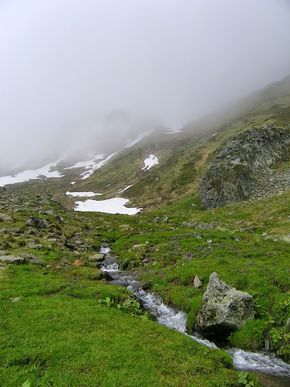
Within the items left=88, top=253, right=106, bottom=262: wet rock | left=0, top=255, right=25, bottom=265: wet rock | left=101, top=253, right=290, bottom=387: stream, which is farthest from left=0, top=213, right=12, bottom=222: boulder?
left=101, top=253, right=290, bottom=387: stream

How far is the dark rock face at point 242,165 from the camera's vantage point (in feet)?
299

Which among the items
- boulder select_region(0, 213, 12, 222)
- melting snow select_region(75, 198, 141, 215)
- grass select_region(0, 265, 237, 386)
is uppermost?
boulder select_region(0, 213, 12, 222)

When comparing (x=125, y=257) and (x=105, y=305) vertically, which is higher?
(x=105, y=305)

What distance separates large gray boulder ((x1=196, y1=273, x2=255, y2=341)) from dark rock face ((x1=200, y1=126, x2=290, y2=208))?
63.4m

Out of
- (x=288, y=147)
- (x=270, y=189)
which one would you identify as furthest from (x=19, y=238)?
(x=288, y=147)

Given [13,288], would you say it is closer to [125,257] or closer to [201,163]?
[125,257]

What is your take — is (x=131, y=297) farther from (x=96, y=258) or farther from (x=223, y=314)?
(x=96, y=258)

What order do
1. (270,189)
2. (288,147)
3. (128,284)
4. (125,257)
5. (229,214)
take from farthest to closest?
(288,147)
(270,189)
(229,214)
(125,257)
(128,284)

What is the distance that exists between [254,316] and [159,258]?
20179 millimetres

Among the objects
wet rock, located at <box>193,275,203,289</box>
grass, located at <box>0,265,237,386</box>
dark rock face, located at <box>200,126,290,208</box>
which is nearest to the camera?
grass, located at <box>0,265,237,386</box>

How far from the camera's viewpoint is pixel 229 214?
71.7m

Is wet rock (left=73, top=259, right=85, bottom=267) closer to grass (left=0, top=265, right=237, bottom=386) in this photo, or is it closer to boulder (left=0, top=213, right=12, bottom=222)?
grass (left=0, top=265, right=237, bottom=386)

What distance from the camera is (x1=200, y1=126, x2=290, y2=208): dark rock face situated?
9100 cm

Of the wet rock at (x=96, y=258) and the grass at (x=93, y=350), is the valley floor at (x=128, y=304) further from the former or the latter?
the wet rock at (x=96, y=258)
